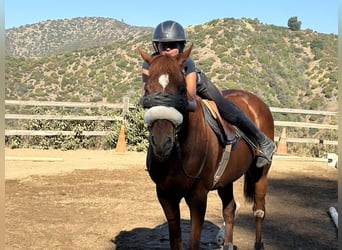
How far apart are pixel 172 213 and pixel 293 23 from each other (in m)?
52.7

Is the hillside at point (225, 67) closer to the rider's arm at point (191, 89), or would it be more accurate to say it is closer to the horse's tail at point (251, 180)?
the horse's tail at point (251, 180)

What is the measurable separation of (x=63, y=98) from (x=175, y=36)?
32.0m

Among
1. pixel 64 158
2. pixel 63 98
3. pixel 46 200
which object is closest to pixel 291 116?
pixel 63 98

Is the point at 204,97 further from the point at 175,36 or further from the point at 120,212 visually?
the point at 120,212

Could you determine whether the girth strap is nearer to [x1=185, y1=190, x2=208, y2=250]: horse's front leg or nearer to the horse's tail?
[x1=185, y1=190, x2=208, y2=250]: horse's front leg

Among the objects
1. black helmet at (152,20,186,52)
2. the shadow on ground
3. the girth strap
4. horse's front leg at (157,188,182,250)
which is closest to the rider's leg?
the girth strap

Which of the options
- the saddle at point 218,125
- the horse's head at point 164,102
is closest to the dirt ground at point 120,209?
the saddle at point 218,125

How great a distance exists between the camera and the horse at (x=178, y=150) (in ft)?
9.49

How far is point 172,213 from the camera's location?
3570 mm

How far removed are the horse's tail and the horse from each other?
1.97 ft

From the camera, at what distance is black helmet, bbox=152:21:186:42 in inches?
132

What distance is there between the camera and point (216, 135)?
3.83 meters

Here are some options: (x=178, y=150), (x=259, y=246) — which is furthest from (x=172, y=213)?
(x=259, y=246)

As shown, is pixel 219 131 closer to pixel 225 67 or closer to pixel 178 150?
pixel 178 150
